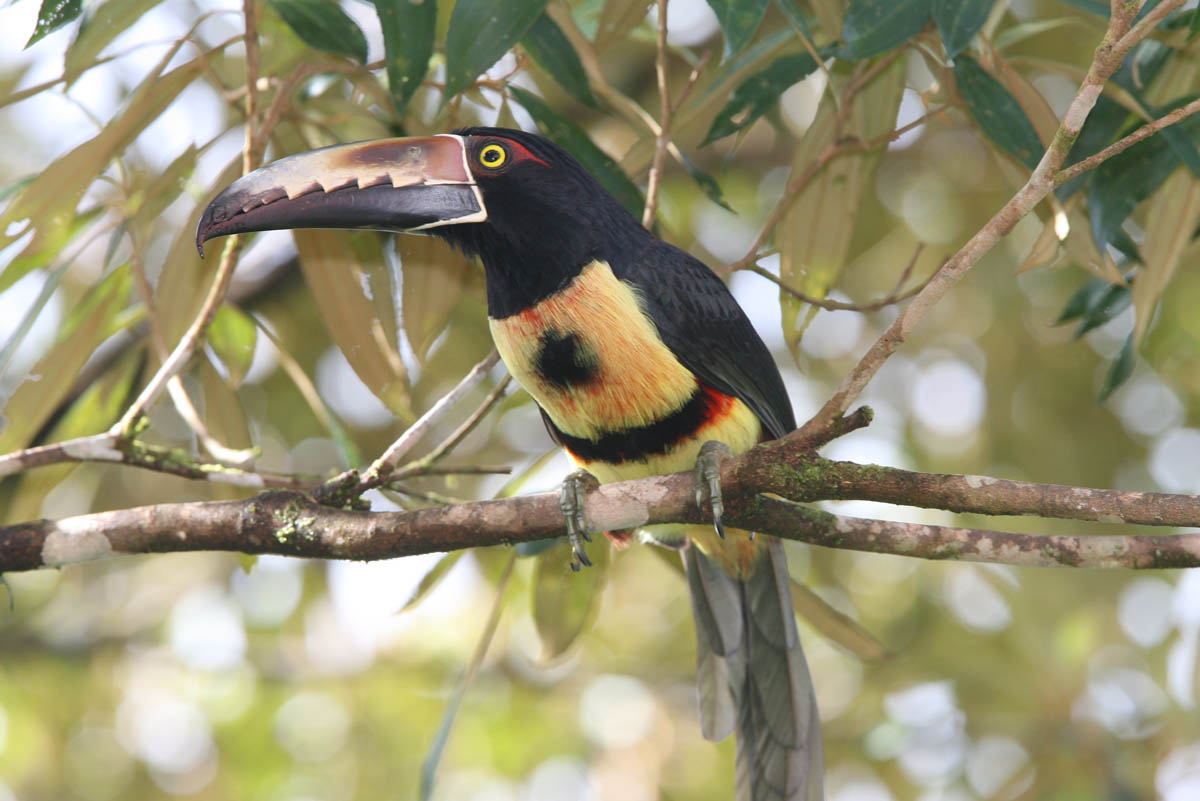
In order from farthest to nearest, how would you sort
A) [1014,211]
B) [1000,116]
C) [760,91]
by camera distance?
[760,91]
[1000,116]
[1014,211]

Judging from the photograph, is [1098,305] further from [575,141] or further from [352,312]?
[352,312]

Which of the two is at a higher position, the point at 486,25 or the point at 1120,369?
the point at 486,25

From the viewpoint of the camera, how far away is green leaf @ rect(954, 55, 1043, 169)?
2.98 metres

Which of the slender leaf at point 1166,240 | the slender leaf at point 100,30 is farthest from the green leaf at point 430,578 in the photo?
the slender leaf at point 1166,240

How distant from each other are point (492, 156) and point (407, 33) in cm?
42

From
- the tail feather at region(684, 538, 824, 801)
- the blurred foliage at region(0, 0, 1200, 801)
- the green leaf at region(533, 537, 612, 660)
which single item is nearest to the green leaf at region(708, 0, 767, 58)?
the blurred foliage at region(0, 0, 1200, 801)

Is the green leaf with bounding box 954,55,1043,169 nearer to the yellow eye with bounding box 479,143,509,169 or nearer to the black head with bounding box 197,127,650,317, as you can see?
the black head with bounding box 197,127,650,317

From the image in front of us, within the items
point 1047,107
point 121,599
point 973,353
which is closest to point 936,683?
point 973,353

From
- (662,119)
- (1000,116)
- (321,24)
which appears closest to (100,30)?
(321,24)

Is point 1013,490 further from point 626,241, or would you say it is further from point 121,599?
point 121,599

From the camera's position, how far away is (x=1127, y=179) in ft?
10.1

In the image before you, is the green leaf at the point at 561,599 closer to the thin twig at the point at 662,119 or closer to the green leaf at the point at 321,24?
the thin twig at the point at 662,119

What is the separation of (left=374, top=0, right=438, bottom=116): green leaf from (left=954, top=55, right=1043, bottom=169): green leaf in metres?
1.36

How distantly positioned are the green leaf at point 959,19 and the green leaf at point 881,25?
0.12 metres
